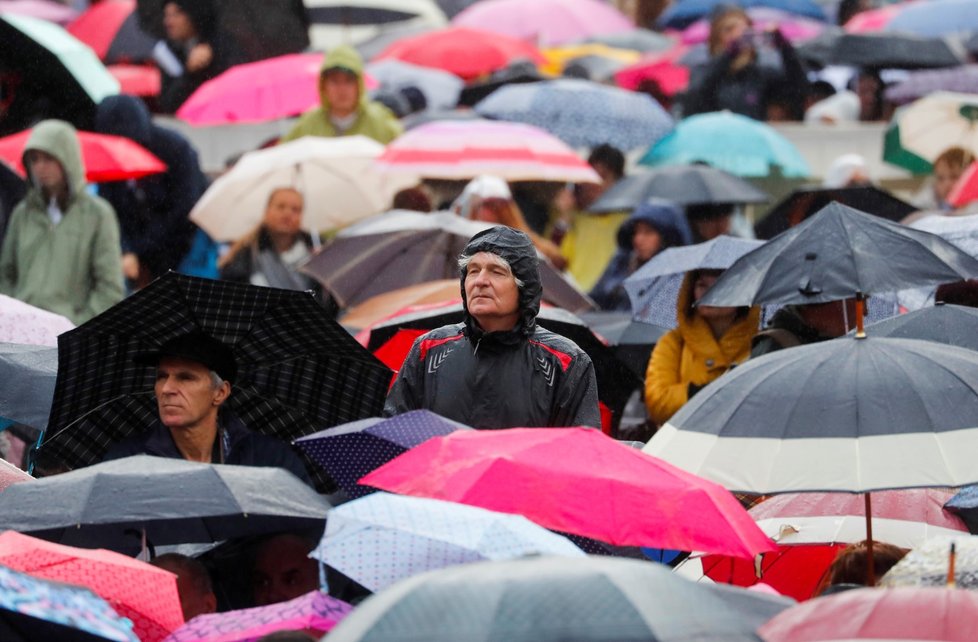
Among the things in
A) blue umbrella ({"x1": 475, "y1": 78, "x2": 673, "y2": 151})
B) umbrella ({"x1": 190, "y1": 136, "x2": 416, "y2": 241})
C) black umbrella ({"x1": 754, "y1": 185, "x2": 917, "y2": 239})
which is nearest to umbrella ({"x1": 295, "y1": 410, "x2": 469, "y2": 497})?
black umbrella ({"x1": 754, "y1": 185, "x2": 917, "y2": 239})

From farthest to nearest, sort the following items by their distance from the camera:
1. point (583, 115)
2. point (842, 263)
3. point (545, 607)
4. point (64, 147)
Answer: point (583, 115)
point (64, 147)
point (842, 263)
point (545, 607)

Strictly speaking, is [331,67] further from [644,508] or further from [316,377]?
[644,508]

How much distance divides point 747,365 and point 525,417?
78 centimetres

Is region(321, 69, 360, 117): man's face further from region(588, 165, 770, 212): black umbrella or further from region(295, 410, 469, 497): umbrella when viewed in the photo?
region(295, 410, 469, 497): umbrella

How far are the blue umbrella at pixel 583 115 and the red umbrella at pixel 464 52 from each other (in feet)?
9.33

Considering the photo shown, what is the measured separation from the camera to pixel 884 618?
5.34 m

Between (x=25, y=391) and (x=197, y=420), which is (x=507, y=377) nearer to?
(x=197, y=420)

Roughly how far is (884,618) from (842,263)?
4024 millimetres

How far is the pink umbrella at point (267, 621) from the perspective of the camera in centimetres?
604

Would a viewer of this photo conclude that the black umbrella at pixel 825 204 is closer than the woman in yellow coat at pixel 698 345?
No

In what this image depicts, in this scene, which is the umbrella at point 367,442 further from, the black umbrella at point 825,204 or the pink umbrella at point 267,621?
the black umbrella at point 825,204

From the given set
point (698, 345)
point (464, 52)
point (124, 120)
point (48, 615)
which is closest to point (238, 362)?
point (698, 345)

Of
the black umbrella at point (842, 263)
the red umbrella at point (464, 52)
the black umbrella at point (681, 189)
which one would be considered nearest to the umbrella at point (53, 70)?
the black umbrella at point (681, 189)

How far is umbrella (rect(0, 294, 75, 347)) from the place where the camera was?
33.1ft
